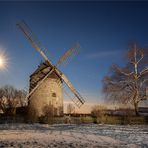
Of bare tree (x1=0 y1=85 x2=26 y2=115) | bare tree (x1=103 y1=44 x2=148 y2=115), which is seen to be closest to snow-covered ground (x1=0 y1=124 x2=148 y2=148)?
bare tree (x1=103 y1=44 x2=148 y2=115)

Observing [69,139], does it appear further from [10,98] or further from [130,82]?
[10,98]

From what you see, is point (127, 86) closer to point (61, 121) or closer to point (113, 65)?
point (113, 65)

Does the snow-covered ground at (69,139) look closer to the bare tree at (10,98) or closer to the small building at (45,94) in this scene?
the small building at (45,94)

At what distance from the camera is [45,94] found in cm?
3036

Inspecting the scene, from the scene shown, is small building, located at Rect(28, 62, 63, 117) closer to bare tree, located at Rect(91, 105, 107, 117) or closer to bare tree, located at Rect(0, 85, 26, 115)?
bare tree, located at Rect(91, 105, 107, 117)

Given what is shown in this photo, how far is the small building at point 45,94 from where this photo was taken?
30297mm

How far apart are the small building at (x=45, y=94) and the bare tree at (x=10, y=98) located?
14.5 metres

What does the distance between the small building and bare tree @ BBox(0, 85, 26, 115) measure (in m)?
14.5

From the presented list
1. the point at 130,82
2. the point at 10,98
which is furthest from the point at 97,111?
the point at 10,98

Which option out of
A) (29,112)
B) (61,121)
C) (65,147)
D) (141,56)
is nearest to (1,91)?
(29,112)

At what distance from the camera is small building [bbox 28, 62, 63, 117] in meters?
30.3

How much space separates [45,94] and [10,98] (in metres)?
22.1

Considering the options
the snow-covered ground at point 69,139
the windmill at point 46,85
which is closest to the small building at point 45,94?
the windmill at point 46,85

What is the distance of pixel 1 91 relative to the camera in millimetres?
50781
